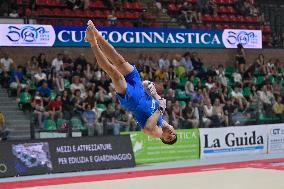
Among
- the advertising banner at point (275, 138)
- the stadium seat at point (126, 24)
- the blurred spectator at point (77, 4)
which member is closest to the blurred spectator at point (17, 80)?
the blurred spectator at point (77, 4)

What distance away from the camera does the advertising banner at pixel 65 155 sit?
15.3 meters

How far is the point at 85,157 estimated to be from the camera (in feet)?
53.6

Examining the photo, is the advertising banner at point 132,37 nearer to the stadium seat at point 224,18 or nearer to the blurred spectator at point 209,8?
the stadium seat at point 224,18

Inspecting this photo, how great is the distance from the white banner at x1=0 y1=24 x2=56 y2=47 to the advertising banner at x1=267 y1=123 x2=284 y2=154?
9.03 meters

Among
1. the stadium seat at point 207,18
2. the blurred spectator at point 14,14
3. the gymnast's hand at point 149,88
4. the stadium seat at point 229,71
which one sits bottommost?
the gymnast's hand at point 149,88

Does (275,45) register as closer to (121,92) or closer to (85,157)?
(85,157)

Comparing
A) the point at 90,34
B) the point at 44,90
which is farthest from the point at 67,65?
the point at 90,34

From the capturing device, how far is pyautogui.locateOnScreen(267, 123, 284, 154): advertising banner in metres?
20.4

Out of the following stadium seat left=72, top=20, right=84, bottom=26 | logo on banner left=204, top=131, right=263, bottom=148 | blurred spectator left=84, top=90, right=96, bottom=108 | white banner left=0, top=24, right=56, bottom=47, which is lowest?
logo on banner left=204, top=131, right=263, bottom=148

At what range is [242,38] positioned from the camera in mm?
23359

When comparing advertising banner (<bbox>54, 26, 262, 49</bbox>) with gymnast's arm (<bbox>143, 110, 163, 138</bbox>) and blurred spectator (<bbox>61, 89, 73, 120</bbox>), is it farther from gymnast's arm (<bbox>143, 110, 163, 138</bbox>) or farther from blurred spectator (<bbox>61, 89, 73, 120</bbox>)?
gymnast's arm (<bbox>143, 110, 163, 138</bbox>)

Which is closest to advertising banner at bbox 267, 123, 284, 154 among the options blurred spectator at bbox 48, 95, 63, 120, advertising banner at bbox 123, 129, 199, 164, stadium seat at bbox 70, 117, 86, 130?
advertising banner at bbox 123, 129, 199, 164

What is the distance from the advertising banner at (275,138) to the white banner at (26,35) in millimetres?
9031

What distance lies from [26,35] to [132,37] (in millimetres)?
4581
